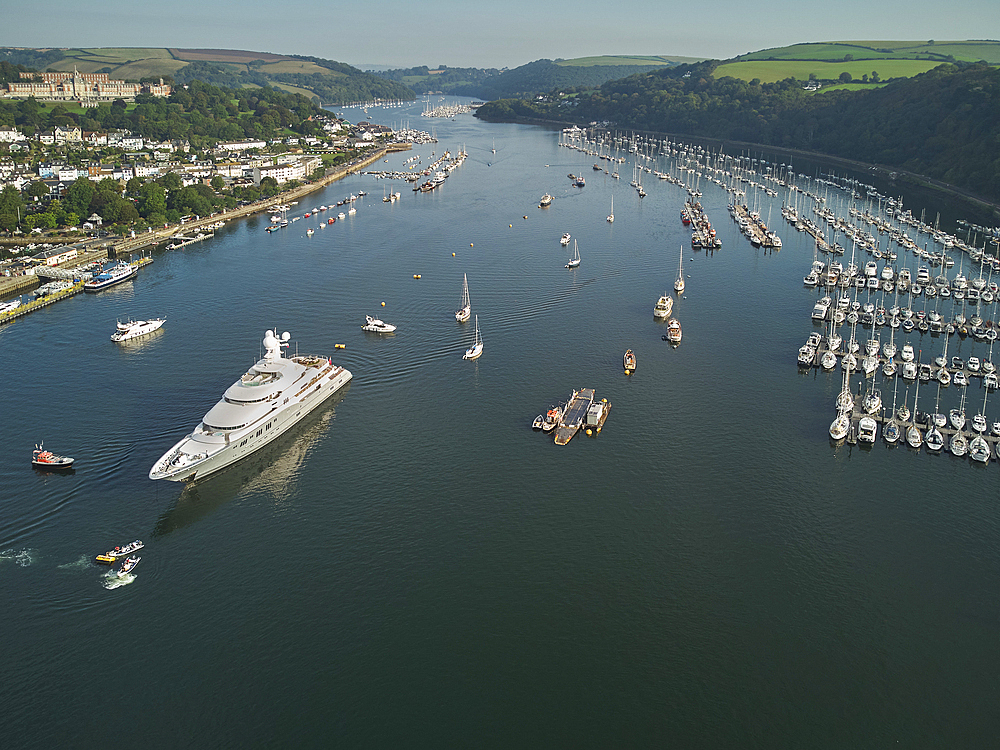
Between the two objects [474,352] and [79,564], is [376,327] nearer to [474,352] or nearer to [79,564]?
[474,352]

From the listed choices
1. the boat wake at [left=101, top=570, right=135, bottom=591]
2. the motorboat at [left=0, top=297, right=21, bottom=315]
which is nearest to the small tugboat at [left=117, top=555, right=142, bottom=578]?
the boat wake at [left=101, top=570, right=135, bottom=591]

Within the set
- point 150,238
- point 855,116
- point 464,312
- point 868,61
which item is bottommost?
point 464,312

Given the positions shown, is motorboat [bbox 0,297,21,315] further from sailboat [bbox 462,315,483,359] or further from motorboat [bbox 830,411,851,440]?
motorboat [bbox 830,411,851,440]

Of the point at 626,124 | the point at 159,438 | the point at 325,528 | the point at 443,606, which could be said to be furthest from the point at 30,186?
the point at 626,124

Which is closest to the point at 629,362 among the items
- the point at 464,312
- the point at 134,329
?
the point at 464,312

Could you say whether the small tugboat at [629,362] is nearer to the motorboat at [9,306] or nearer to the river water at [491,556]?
the river water at [491,556]
